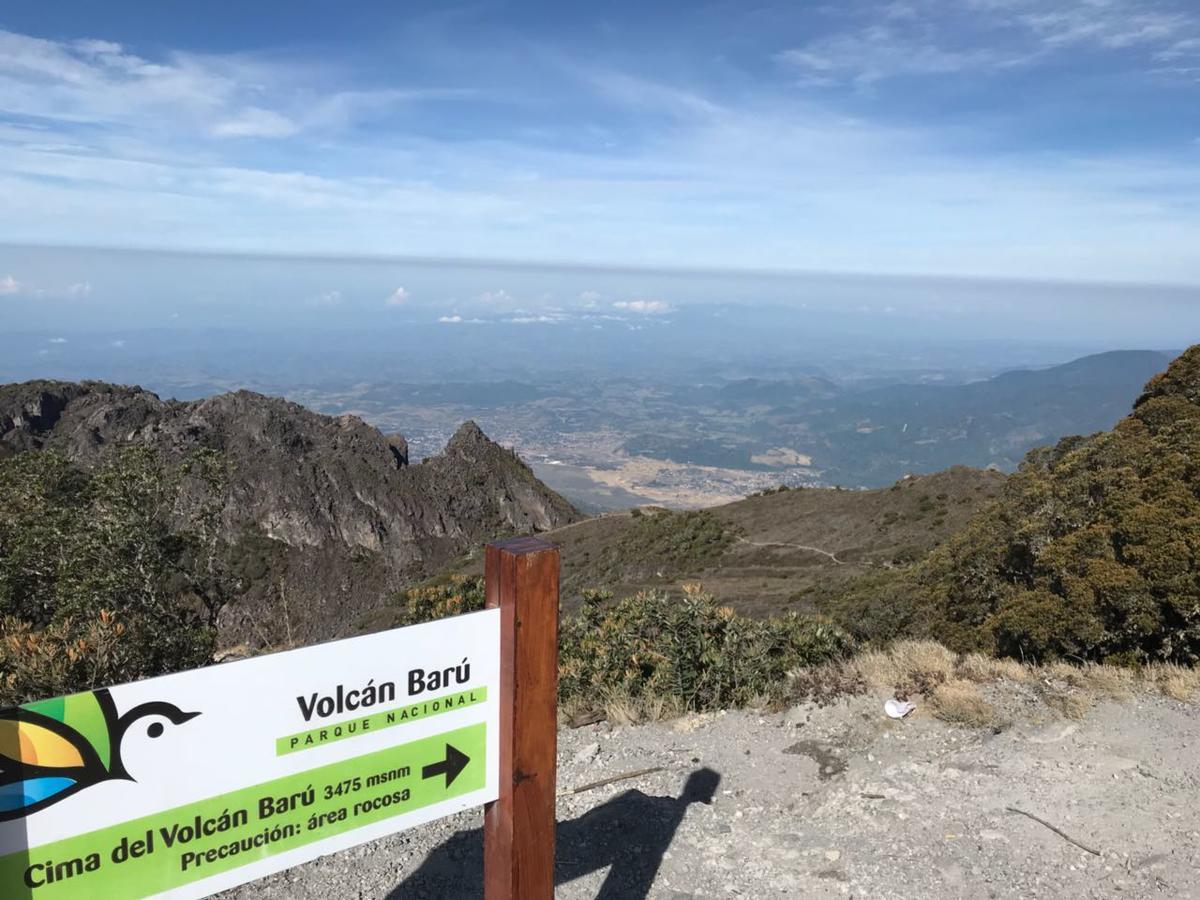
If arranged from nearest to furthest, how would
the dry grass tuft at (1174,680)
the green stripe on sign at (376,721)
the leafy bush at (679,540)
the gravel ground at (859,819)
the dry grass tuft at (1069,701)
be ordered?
1. the green stripe on sign at (376,721)
2. the gravel ground at (859,819)
3. the dry grass tuft at (1069,701)
4. the dry grass tuft at (1174,680)
5. the leafy bush at (679,540)

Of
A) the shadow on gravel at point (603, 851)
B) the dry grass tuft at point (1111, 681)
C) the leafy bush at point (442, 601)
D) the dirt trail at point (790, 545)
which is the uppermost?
the dry grass tuft at point (1111, 681)

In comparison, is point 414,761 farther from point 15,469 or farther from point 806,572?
point 806,572

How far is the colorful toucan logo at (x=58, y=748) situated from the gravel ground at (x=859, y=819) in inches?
125

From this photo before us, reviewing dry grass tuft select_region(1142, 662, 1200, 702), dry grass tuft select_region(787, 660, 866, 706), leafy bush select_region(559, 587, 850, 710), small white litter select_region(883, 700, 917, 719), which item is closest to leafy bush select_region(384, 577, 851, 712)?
leafy bush select_region(559, 587, 850, 710)

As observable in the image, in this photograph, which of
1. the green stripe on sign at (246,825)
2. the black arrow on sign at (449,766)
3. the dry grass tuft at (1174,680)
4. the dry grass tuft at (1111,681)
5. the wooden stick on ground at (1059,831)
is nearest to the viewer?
the green stripe on sign at (246,825)

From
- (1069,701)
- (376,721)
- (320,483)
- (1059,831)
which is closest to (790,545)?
A: (1069,701)

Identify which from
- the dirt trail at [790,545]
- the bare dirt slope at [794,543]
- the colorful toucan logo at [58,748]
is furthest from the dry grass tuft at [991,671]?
the dirt trail at [790,545]

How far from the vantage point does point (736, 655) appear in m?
8.47

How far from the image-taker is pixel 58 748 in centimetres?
247

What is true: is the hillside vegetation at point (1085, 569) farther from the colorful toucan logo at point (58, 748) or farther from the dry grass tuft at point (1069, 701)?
the colorful toucan logo at point (58, 748)

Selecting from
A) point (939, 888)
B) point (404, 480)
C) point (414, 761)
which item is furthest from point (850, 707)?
point (404, 480)

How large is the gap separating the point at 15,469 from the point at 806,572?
2620cm

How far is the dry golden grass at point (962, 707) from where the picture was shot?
7105 mm

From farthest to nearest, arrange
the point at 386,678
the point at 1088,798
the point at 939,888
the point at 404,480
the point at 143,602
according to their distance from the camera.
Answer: the point at 404,480, the point at 143,602, the point at 1088,798, the point at 939,888, the point at 386,678
